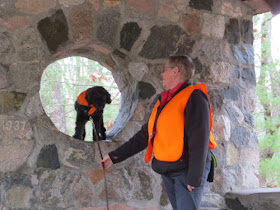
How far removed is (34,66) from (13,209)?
1021 mm

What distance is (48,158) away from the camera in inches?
95.0

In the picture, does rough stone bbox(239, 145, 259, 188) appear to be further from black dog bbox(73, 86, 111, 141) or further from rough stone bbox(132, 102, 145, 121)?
black dog bbox(73, 86, 111, 141)

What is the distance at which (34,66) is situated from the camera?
7.95 ft

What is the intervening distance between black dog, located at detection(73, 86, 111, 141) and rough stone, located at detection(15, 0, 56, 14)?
2.45ft

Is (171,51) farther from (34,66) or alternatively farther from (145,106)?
(34,66)

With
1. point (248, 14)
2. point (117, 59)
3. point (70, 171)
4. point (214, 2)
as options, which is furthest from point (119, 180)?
point (248, 14)

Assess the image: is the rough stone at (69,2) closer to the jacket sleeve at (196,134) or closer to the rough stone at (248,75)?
the jacket sleeve at (196,134)

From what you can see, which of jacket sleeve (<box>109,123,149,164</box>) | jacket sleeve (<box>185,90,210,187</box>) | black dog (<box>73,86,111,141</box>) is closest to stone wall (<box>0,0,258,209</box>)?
black dog (<box>73,86,111,141</box>)

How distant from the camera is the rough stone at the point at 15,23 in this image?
236cm

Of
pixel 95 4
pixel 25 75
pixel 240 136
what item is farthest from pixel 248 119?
pixel 25 75

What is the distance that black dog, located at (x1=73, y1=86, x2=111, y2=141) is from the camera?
9.16 ft

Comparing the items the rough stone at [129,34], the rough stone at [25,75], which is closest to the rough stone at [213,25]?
the rough stone at [129,34]

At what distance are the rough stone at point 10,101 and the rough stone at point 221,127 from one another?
1627 millimetres

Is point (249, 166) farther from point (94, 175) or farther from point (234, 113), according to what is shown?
point (94, 175)
